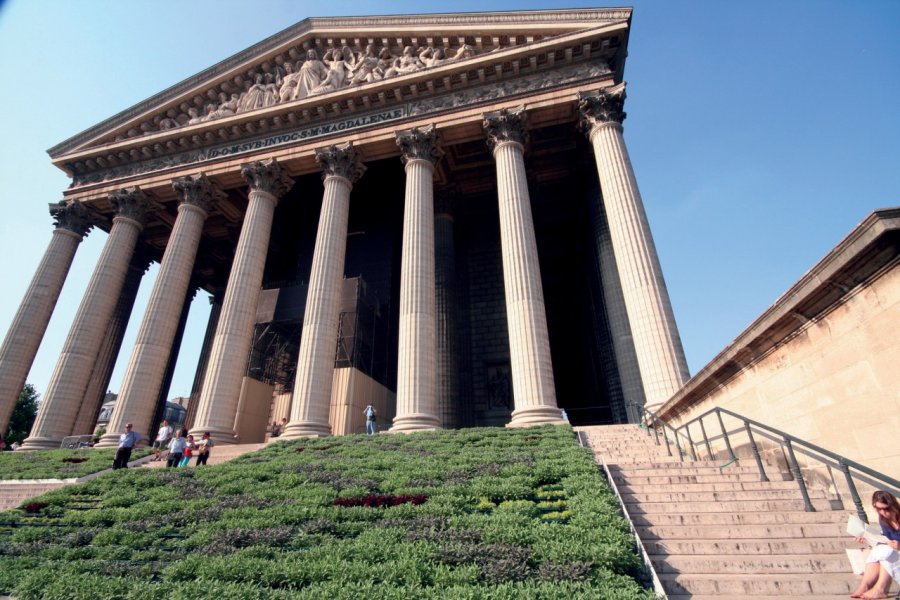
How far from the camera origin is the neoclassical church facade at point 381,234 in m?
18.9

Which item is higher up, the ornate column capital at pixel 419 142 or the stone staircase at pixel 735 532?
the ornate column capital at pixel 419 142

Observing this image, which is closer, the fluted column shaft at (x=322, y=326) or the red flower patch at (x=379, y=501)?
the red flower patch at (x=379, y=501)

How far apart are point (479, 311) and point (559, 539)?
24.3 meters

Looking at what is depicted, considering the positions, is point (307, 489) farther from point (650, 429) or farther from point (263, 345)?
point (263, 345)

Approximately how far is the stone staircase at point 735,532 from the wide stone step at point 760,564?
0.03ft

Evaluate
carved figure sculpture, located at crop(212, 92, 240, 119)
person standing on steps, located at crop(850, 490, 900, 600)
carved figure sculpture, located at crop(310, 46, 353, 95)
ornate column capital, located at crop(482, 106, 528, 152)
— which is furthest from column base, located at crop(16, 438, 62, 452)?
person standing on steps, located at crop(850, 490, 900, 600)

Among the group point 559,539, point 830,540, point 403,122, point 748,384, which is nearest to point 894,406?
point 830,540

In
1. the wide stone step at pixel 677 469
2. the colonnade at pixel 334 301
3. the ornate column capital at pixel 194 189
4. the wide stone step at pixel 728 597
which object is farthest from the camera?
the ornate column capital at pixel 194 189

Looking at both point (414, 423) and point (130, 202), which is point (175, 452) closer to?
point (414, 423)

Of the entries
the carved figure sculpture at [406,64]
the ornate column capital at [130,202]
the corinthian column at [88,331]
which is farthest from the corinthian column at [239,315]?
the carved figure sculpture at [406,64]

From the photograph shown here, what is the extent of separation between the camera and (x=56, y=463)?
16188 millimetres

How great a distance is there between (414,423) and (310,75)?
2089 centimetres

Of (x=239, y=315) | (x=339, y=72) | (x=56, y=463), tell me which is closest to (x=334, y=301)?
(x=239, y=315)

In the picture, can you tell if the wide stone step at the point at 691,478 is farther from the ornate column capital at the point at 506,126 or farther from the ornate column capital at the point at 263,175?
the ornate column capital at the point at 263,175
